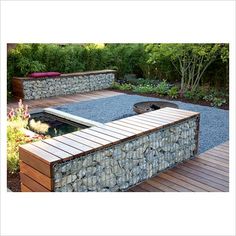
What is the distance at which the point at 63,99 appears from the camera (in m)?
8.03

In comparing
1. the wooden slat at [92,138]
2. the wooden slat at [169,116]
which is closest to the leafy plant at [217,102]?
the wooden slat at [169,116]

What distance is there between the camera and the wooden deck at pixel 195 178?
11.2 ft

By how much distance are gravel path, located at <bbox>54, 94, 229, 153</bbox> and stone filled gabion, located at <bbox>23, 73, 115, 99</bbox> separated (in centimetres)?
114

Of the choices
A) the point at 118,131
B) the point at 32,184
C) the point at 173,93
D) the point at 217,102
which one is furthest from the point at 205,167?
the point at 173,93

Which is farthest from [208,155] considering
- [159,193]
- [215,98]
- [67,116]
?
[215,98]

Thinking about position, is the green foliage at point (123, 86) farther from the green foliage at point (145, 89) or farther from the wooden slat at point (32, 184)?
the wooden slat at point (32, 184)

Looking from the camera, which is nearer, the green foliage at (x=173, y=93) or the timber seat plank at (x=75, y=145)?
the timber seat plank at (x=75, y=145)

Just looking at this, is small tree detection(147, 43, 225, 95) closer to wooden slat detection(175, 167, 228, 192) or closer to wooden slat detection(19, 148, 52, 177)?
wooden slat detection(175, 167, 228, 192)

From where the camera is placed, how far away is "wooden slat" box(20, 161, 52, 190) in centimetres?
271

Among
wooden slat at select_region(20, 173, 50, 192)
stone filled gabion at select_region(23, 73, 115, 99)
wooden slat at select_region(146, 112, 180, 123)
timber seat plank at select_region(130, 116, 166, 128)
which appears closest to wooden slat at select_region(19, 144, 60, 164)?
wooden slat at select_region(20, 173, 50, 192)

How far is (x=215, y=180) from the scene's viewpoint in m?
3.60

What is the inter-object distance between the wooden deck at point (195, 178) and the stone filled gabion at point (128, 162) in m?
0.09

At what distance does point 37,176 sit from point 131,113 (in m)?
4.02

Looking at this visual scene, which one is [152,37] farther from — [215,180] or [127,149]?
[215,180]
